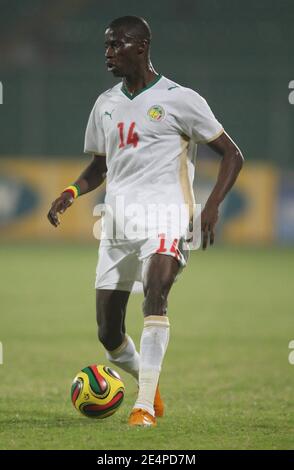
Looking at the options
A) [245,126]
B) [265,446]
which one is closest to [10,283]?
[265,446]

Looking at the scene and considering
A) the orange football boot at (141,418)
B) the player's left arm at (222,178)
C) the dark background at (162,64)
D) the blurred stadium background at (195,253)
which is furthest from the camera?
the dark background at (162,64)

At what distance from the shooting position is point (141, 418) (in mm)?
5488

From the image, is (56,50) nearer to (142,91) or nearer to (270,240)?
(270,240)

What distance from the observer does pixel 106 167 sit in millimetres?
6523

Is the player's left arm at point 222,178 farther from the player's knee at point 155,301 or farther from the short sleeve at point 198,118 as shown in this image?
the player's knee at point 155,301

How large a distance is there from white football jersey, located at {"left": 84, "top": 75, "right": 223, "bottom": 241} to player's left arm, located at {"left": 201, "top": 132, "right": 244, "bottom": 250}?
Result: 8cm

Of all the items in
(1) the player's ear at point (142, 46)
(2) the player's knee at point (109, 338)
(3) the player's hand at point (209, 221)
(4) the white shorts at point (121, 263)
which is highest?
(1) the player's ear at point (142, 46)

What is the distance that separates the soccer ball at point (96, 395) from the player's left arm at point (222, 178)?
3.41ft

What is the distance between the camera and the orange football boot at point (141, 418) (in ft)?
18.0

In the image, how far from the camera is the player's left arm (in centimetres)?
572

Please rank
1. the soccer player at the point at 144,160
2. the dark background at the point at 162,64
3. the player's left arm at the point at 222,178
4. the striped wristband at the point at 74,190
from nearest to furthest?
the player's left arm at the point at 222,178 → the soccer player at the point at 144,160 → the striped wristband at the point at 74,190 → the dark background at the point at 162,64

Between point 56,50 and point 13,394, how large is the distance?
2352cm

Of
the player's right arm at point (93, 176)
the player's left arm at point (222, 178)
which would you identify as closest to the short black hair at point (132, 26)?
the player's left arm at point (222, 178)

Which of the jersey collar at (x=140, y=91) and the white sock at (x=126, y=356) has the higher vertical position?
the jersey collar at (x=140, y=91)
